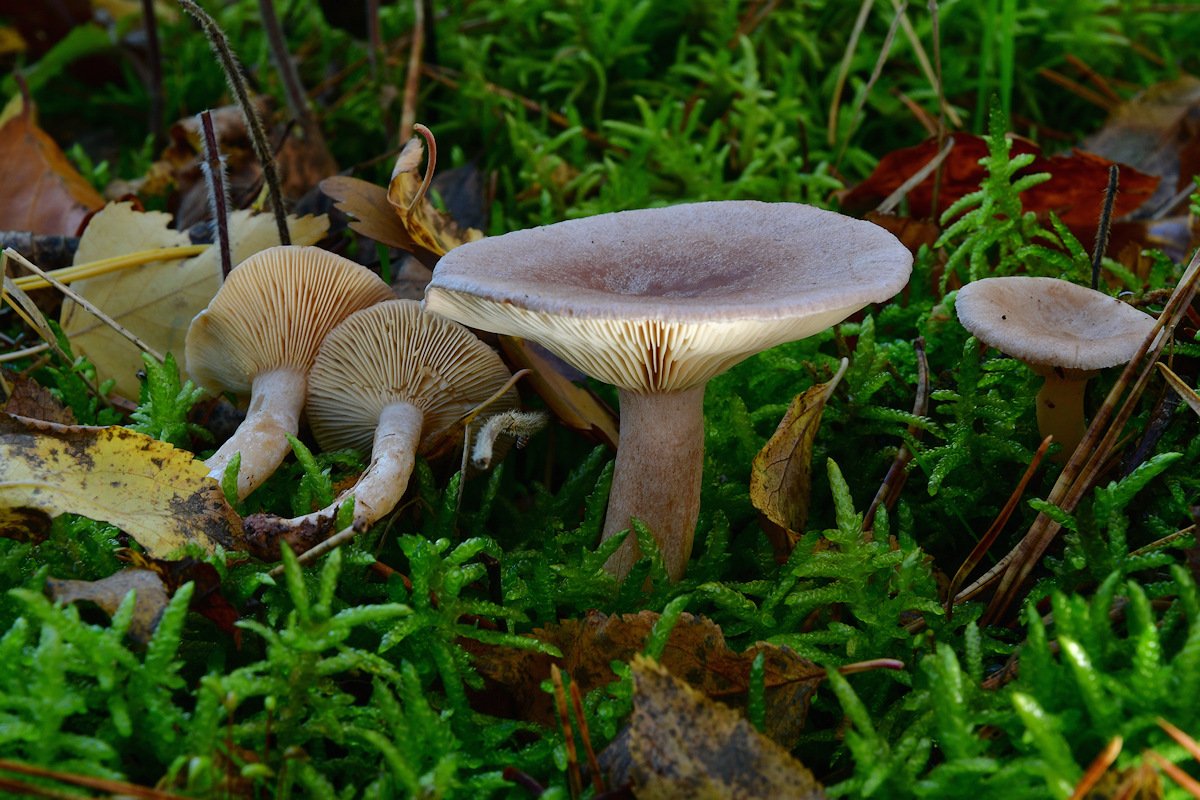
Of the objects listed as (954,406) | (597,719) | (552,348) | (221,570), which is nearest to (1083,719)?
(597,719)

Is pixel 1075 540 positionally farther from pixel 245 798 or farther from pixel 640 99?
pixel 640 99

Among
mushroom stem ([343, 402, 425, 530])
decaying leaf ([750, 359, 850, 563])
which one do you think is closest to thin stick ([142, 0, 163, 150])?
mushroom stem ([343, 402, 425, 530])

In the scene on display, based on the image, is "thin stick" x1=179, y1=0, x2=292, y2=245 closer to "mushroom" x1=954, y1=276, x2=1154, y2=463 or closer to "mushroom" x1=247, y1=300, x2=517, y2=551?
"mushroom" x1=247, y1=300, x2=517, y2=551

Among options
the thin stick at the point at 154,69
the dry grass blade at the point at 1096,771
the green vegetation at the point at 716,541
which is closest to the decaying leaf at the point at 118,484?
the green vegetation at the point at 716,541

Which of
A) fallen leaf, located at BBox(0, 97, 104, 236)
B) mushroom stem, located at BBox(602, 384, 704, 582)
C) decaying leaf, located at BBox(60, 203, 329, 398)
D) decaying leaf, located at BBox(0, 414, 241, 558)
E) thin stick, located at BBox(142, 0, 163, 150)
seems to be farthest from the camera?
thin stick, located at BBox(142, 0, 163, 150)

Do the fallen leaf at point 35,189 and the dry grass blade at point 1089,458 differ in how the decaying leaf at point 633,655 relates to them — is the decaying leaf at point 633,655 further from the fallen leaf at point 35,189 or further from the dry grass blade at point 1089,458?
the fallen leaf at point 35,189

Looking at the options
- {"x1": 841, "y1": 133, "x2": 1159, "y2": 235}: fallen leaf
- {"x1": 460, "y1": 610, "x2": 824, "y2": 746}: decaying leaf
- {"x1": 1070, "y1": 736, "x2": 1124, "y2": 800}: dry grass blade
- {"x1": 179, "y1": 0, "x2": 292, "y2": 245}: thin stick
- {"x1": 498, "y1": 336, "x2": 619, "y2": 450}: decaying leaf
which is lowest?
{"x1": 460, "y1": 610, "x2": 824, "y2": 746}: decaying leaf

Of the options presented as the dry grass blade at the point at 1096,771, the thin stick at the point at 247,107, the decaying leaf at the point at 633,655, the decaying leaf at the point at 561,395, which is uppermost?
the thin stick at the point at 247,107
